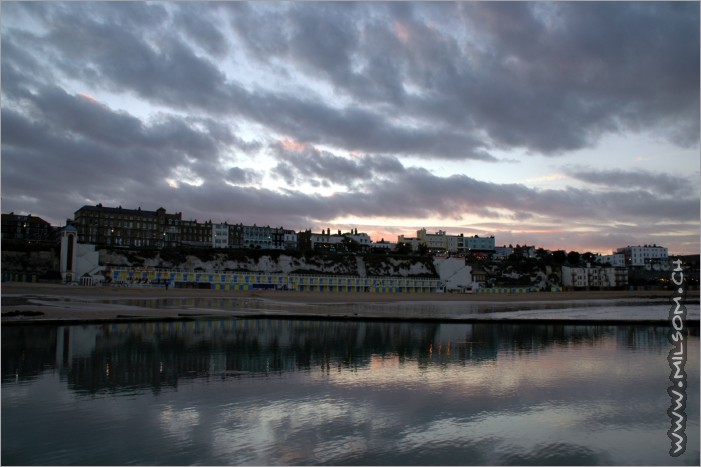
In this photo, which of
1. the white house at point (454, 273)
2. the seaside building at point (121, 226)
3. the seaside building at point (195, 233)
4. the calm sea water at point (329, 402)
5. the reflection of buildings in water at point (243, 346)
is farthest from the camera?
the seaside building at point (195, 233)

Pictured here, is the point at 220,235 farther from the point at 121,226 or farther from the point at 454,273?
the point at 454,273

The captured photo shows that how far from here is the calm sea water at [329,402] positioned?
9.80 meters

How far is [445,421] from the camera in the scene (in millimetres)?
11820

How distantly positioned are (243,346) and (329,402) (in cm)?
1049

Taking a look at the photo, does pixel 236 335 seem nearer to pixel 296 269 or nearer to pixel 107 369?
pixel 107 369

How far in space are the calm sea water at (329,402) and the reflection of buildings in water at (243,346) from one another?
135mm

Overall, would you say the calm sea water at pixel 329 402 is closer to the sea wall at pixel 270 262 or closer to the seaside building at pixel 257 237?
the sea wall at pixel 270 262

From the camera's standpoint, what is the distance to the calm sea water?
32.1 feet

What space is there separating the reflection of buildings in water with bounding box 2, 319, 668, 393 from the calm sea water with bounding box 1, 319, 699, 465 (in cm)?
13

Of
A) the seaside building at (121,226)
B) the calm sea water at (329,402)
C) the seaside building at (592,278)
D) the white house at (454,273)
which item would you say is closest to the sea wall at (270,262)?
the white house at (454,273)

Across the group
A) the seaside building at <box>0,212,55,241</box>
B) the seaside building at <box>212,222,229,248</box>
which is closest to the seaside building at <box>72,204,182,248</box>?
the seaside building at <box>0,212,55,241</box>

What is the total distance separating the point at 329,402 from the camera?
13312 mm

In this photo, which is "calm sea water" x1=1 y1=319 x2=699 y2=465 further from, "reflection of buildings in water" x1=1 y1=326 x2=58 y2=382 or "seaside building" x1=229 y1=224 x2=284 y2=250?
"seaside building" x1=229 y1=224 x2=284 y2=250

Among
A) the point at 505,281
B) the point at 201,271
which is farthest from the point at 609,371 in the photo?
the point at 505,281
